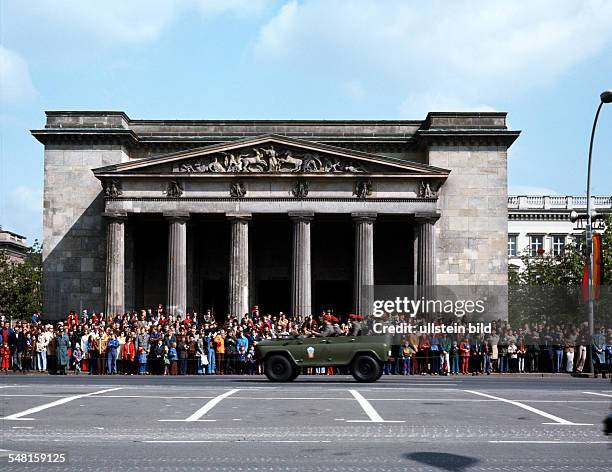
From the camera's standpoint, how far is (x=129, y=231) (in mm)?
58844

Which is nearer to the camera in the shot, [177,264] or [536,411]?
[536,411]

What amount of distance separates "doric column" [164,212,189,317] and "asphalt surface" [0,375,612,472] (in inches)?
1238

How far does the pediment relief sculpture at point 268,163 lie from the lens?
56156 millimetres

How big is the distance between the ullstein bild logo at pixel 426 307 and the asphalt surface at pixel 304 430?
90.9ft

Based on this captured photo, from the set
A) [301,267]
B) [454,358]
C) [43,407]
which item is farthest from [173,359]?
[43,407]

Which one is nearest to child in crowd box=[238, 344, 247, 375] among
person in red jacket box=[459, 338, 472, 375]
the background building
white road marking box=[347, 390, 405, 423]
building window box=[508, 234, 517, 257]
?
person in red jacket box=[459, 338, 472, 375]

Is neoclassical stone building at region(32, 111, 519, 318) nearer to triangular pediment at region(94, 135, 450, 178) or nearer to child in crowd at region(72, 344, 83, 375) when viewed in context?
triangular pediment at region(94, 135, 450, 178)

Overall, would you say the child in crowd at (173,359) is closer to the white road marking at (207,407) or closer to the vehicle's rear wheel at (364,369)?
the vehicle's rear wheel at (364,369)

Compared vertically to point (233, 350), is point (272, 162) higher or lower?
higher

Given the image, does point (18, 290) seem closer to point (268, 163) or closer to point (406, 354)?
point (268, 163)

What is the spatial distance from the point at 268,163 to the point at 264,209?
2606 millimetres
